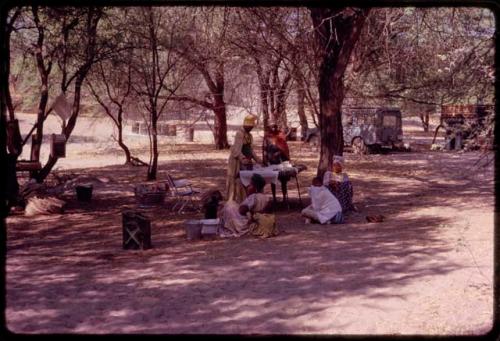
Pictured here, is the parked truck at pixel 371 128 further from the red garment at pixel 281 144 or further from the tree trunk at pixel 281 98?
the red garment at pixel 281 144

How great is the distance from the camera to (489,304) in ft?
17.3

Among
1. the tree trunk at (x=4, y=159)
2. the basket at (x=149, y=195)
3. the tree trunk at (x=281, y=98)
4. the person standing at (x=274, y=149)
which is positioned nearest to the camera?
the tree trunk at (x=4, y=159)

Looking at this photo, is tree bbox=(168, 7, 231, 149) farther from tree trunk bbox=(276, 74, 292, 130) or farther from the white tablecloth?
the white tablecloth

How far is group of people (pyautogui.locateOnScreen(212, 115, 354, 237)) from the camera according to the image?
866 centimetres

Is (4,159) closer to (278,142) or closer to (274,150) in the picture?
(274,150)

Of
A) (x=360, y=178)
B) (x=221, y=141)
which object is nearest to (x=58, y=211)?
(x=360, y=178)

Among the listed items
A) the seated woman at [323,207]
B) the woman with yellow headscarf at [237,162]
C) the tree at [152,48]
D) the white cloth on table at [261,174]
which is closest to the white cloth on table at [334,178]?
the seated woman at [323,207]

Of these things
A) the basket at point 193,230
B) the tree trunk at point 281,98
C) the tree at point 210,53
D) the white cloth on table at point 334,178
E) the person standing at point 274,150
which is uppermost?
the tree at point 210,53

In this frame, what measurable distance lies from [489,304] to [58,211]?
25.3 feet

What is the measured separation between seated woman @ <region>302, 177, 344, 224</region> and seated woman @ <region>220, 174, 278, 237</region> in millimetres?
975

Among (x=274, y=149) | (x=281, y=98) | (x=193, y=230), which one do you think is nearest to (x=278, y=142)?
(x=274, y=149)

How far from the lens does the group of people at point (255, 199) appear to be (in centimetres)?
866

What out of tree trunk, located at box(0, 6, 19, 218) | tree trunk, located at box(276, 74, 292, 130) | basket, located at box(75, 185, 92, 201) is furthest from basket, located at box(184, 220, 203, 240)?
tree trunk, located at box(276, 74, 292, 130)

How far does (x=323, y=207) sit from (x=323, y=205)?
0.04 metres
